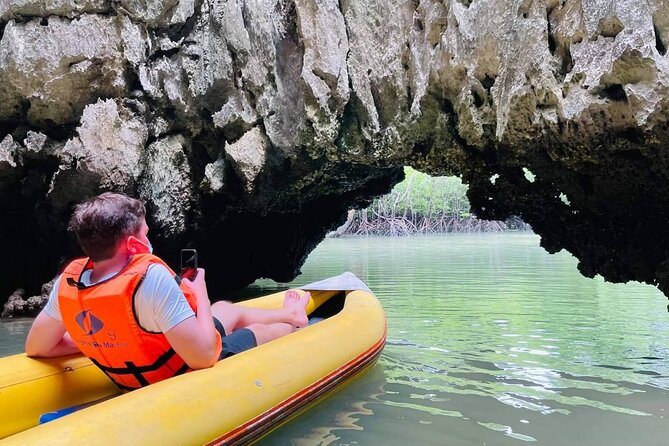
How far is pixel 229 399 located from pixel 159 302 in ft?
1.95

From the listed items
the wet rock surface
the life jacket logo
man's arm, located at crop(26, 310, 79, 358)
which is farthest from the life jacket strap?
the wet rock surface

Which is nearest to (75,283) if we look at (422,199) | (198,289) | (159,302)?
(159,302)

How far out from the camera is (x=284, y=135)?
653cm

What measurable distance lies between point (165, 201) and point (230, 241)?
230 centimetres

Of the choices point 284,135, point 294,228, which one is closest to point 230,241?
point 294,228

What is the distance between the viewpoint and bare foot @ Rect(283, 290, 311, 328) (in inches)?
155

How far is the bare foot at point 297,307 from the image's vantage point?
3.95 metres

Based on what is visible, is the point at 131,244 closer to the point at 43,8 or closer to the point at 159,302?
the point at 159,302

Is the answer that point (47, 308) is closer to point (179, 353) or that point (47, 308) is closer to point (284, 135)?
point (179, 353)

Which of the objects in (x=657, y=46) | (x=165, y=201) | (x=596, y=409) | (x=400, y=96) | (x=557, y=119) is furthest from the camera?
(x=165, y=201)

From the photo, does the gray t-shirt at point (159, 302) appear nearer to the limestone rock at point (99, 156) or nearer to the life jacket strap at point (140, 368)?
the life jacket strap at point (140, 368)

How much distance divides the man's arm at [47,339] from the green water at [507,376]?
1.10 meters

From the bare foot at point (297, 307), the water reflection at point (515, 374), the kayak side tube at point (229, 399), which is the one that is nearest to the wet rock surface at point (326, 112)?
the water reflection at point (515, 374)

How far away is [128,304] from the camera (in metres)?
2.14
